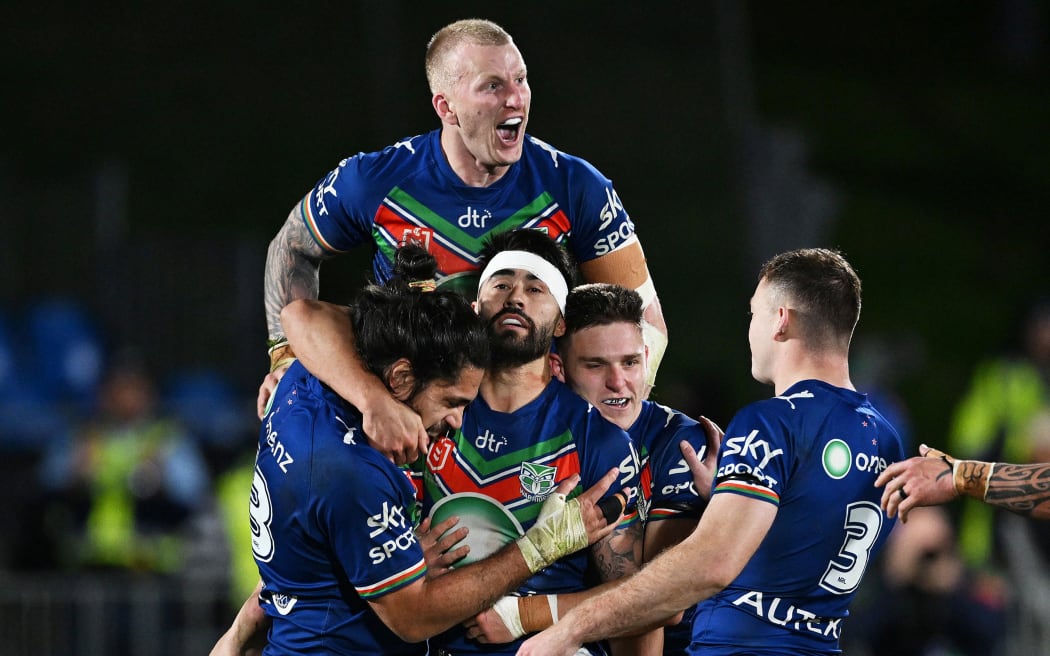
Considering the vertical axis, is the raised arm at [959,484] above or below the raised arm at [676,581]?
above

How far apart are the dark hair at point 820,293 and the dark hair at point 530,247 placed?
84cm

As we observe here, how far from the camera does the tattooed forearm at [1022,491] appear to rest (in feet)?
15.8

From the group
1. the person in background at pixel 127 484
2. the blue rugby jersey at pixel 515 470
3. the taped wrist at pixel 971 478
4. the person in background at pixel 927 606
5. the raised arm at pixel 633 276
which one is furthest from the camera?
the person in background at pixel 127 484

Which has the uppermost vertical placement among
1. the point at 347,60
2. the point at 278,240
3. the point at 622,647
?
the point at 347,60

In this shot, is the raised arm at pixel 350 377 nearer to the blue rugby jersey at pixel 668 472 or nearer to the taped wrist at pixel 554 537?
the taped wrist at pixel 554 537

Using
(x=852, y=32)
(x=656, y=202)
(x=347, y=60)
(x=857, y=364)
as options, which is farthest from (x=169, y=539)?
(x=852, y=32)

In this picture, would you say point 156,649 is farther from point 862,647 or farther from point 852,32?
point 852,32

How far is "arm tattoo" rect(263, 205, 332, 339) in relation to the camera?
5891 mm

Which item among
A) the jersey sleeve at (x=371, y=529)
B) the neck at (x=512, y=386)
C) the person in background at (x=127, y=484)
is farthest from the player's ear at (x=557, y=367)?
the person in background at (x=127, y=484)

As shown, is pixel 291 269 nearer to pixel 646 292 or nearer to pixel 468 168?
pixel 468 168

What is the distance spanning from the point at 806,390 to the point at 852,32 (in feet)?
85.6

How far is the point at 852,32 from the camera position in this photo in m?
29.4

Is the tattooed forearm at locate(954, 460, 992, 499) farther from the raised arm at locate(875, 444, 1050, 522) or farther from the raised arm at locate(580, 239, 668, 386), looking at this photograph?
the raised arm at locate(580, 239, 668, 386)

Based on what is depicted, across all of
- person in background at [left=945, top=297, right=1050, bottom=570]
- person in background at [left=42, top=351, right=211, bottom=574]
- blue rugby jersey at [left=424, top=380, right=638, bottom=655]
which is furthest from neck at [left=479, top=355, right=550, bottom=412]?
person in background at [left=42, top=351, right=211, bottom=574]
